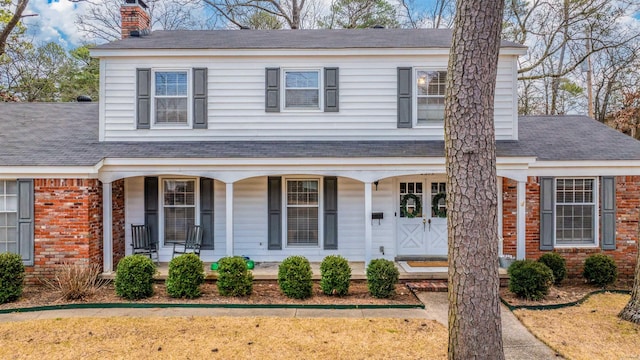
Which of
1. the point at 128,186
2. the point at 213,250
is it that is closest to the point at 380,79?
the point at 213,250

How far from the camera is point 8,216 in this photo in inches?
291

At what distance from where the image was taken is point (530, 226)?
839 cm

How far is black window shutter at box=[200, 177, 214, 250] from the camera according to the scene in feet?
28.3

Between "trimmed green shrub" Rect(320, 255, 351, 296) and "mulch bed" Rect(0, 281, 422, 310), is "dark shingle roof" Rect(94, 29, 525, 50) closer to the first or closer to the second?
"trimmed green shrub" Rect(320, 255, 351, 296)

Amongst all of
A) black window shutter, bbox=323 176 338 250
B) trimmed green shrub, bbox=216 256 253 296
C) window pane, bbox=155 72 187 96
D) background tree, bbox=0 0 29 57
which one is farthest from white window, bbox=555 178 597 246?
background tree, bbox=0 0 29 57

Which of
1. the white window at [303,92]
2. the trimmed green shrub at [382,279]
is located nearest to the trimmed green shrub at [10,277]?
the white window at [303,92]

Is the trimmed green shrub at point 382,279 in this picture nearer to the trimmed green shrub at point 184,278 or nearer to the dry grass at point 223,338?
the dry grass at point 223,338

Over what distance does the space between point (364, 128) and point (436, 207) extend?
8.54ft

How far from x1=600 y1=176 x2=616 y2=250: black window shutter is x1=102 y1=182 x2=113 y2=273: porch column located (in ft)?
36.3

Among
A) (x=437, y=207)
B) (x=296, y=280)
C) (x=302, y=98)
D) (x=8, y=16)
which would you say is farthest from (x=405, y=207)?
(x=8, y=16)

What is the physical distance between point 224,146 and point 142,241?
2.94 m

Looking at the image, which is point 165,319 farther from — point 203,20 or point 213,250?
point 203,20

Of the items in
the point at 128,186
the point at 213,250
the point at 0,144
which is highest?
the point at 0,144

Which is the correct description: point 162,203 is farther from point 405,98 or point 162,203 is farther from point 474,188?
point 474,188
